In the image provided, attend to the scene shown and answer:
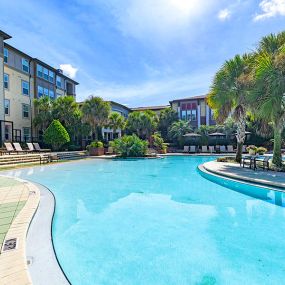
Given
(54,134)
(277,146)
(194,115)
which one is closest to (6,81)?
(54,134)

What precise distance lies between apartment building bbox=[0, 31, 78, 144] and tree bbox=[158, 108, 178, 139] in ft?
58.9

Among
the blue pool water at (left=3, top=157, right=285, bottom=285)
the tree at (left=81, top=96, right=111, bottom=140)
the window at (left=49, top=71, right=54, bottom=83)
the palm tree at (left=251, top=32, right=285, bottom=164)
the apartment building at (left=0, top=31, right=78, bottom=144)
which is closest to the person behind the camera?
the blue pool water at (left=3, top=157, right=285, bottom=285)

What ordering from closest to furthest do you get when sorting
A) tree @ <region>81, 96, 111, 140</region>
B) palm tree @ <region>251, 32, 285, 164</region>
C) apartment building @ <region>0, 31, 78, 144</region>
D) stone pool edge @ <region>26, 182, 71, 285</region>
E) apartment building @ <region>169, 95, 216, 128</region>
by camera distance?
stone pool edge @ <region>26, 182, 71, 285</region>, palm tree @ <region>251, 32, 285, 164</region>, apartment building @ <region>0, 31, 78, 144</region>, tree @ <region>81, 96, 111, 140</region>, apartment building @ <region>169, 95, 216, 128</region>

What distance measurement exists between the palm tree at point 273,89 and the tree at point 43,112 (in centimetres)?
2308

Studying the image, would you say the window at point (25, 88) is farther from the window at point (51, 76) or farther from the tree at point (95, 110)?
the tree at point (95, 110)

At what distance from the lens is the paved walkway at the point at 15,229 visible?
270 cm

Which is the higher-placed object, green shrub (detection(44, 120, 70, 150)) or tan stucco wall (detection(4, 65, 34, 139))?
tan stucco wall (detection(4, 65, 34, 139))

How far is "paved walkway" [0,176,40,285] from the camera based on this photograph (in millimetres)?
2697

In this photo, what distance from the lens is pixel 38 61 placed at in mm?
28219

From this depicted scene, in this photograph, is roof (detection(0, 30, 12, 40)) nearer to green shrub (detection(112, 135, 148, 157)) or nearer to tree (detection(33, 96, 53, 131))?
tree (detection(33, 96, 53, 131))

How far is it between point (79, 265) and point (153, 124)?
31.5 m

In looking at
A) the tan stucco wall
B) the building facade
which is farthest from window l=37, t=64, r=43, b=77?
the building facade

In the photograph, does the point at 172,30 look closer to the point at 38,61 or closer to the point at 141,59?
the point at 141,59

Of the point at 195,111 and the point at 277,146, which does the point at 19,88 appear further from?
the point at 195,111
